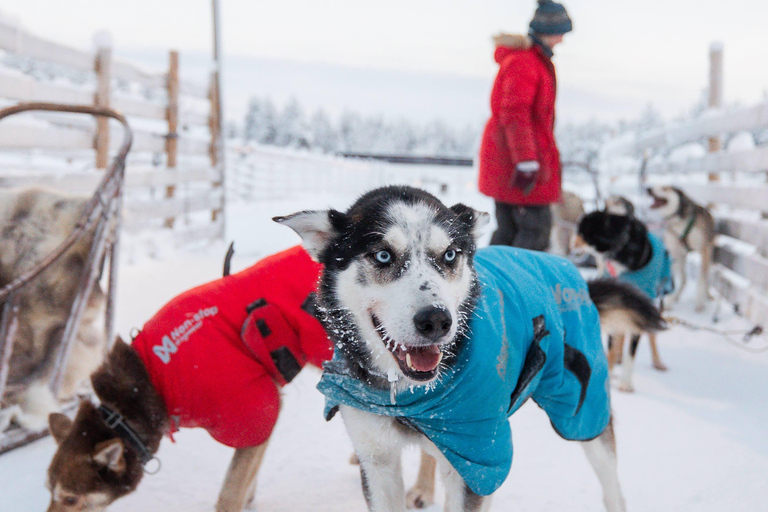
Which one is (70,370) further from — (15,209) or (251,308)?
(251,308)

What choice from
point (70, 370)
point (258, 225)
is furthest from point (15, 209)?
point (258, 225)


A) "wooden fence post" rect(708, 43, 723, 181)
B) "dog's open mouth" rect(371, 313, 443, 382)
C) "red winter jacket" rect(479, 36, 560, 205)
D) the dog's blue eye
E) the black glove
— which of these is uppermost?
"wooden fence post" rect(708, 43, 723, 181)

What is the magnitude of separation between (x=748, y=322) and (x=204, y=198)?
24.1 feet

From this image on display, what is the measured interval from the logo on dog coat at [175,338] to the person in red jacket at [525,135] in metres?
2.45

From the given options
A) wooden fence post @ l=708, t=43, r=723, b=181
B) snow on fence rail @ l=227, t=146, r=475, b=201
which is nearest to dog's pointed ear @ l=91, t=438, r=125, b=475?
wooden fence post @ l=708, t=43, r=723, b=181

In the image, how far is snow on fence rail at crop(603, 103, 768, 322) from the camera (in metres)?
4.78

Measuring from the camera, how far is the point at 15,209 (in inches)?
112

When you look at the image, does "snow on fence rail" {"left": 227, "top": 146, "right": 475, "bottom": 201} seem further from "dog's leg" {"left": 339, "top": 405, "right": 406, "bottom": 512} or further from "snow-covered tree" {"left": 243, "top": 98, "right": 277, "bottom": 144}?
"snow-covered tree" {"left": 243, "top": 98, "right": 277, "bottom": 144}

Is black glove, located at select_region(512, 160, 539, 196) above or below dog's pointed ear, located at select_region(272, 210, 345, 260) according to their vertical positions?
above

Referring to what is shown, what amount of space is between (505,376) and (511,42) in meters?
2.91

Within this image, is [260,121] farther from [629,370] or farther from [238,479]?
[238,479]

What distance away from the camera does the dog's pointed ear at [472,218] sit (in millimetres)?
1818

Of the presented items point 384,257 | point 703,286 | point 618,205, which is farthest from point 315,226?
point 703,286

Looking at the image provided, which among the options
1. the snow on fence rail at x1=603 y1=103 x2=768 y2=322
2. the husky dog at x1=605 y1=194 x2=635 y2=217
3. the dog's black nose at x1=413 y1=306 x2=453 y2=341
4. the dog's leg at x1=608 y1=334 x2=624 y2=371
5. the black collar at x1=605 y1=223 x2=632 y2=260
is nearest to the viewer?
the dog's black nose at x1=413 y1=306 x2=453 y2=341
